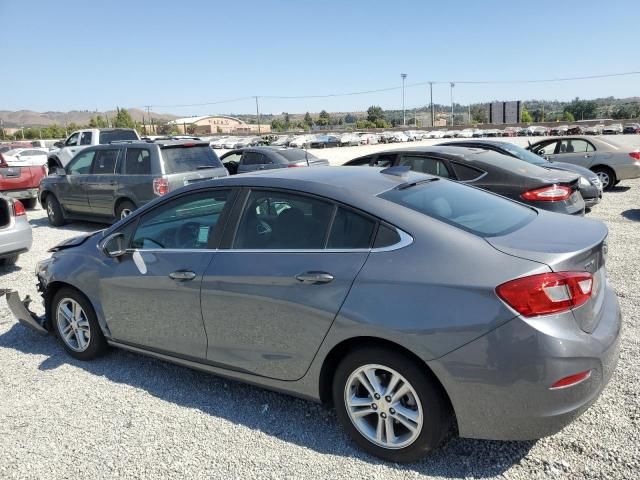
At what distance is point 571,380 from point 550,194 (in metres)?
4.79

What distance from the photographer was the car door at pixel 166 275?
3.42m

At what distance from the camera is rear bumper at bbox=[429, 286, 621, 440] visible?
235 centimetres

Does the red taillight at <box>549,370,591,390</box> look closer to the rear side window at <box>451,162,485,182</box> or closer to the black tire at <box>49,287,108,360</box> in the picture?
the black tire at <box>49,287,108,360</box>

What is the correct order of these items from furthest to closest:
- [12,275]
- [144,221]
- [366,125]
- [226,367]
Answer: [366,125] → [12,275] → [144,221] → [226,367]

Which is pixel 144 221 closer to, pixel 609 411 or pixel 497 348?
pixel 497 348

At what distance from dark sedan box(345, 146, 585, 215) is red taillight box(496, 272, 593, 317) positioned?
4.44m

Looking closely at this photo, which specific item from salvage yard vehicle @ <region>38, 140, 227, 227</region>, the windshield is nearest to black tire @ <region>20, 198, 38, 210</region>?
salvage yard vehicle @ <region>38, 140, 227, 227</region>

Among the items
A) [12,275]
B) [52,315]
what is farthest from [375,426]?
[12,275]

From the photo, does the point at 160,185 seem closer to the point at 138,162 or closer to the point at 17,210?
the point at 138,162

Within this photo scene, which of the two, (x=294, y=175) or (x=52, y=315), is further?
(x=52, y=315)

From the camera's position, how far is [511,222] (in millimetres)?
3080

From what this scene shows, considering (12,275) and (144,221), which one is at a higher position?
(144,221)

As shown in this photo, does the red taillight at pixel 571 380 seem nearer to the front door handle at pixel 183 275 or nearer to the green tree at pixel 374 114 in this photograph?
the front door handle at pixel 183 275

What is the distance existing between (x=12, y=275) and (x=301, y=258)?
599 centimetres
